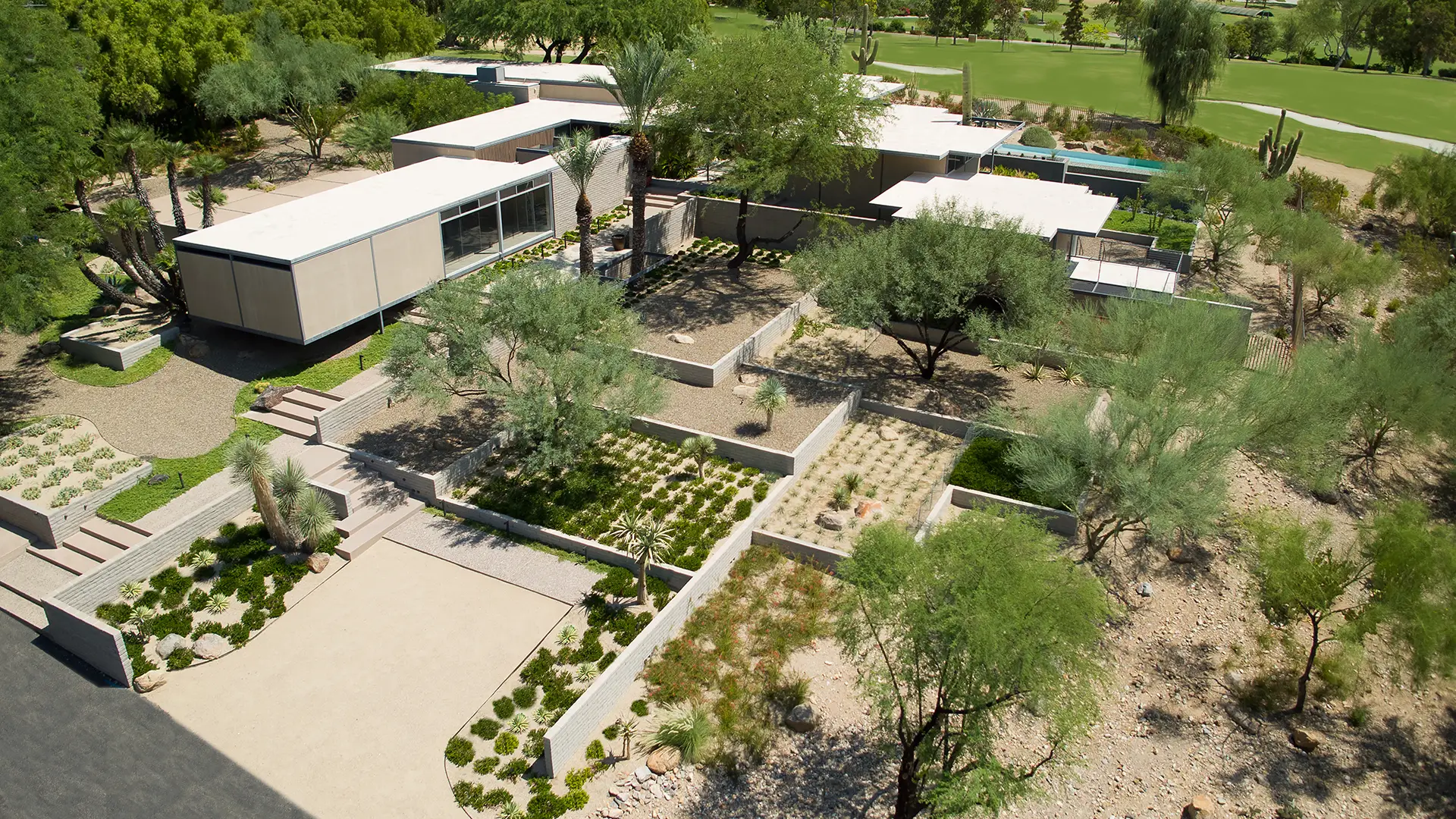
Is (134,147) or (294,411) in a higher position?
(134,147)

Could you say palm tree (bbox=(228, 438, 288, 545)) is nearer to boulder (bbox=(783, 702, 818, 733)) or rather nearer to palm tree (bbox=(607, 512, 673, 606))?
palm tree (bbox=(607, 512, 673, 606))

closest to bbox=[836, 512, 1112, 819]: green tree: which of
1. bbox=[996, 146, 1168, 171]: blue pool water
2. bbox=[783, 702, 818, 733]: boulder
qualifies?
bbox=[783, 702, 818, 733]: boulder

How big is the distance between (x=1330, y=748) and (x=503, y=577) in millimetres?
16629

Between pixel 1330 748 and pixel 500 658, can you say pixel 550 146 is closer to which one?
pixel 500 658

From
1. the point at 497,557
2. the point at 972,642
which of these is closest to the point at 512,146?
the point at 497,557

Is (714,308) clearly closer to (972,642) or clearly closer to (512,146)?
(512,146)

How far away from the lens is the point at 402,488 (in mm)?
23156

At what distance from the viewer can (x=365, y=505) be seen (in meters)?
22.4

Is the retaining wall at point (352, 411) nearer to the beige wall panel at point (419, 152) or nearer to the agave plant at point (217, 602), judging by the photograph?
the agave plant at point (217, 602)

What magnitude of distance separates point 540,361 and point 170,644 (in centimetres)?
922

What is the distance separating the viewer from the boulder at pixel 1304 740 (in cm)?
1809

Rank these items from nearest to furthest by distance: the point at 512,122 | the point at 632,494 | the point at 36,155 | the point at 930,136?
the point at 632,494 < the point at 36,155 < the point at 512,122 < the point at 930,136

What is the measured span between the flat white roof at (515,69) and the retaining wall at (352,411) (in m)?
24.0

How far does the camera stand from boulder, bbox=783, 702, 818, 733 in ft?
57.2
